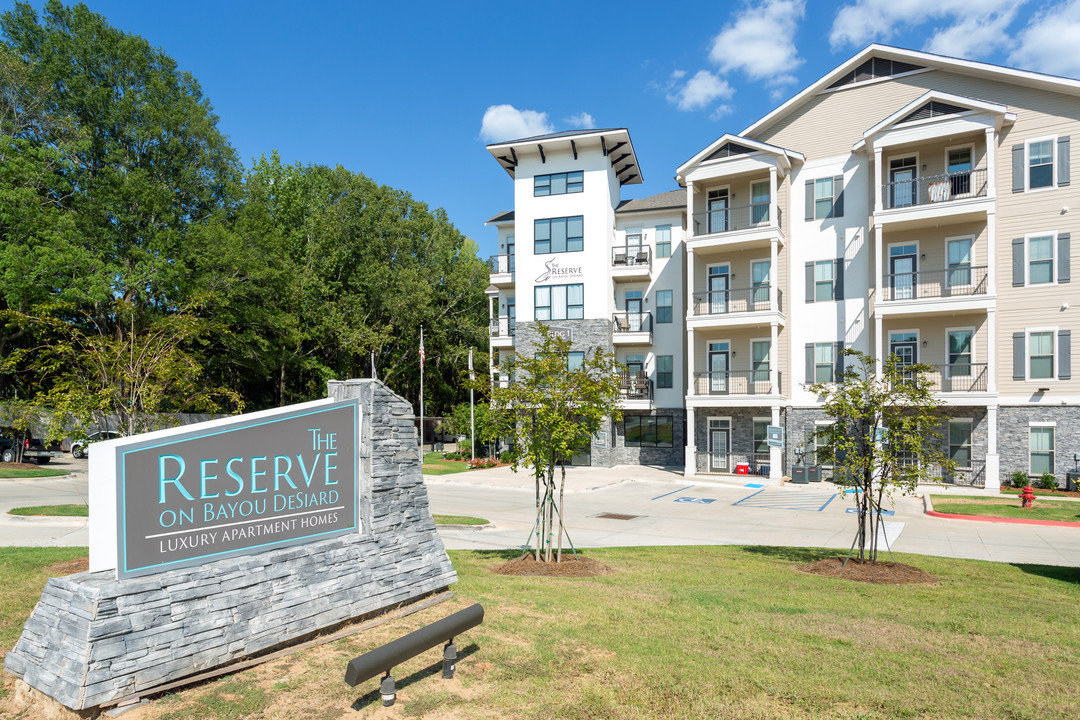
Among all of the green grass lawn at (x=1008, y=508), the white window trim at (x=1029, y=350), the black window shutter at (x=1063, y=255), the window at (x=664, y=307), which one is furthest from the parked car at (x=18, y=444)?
the black window shutter at (x=1063, y=255)

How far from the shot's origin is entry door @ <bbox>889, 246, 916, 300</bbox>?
93.0ft

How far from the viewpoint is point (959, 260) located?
90.6 feet

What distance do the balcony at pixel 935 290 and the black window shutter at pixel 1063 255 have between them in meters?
2.48

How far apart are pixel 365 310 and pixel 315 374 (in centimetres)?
603

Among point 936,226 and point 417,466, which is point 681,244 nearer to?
point 936,226

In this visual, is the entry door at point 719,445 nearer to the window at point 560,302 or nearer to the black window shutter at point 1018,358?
the window at point 560,302

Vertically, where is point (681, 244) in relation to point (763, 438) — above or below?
above

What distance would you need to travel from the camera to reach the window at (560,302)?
35031 millimetres

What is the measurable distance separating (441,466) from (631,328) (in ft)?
40.5

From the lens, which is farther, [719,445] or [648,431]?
[648,431]

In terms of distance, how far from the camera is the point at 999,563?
1273cm

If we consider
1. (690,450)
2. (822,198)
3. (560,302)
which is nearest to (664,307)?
(560,302)

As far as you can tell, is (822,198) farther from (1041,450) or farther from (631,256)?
(1041,450)

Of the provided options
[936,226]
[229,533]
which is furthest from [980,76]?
[229,533]
